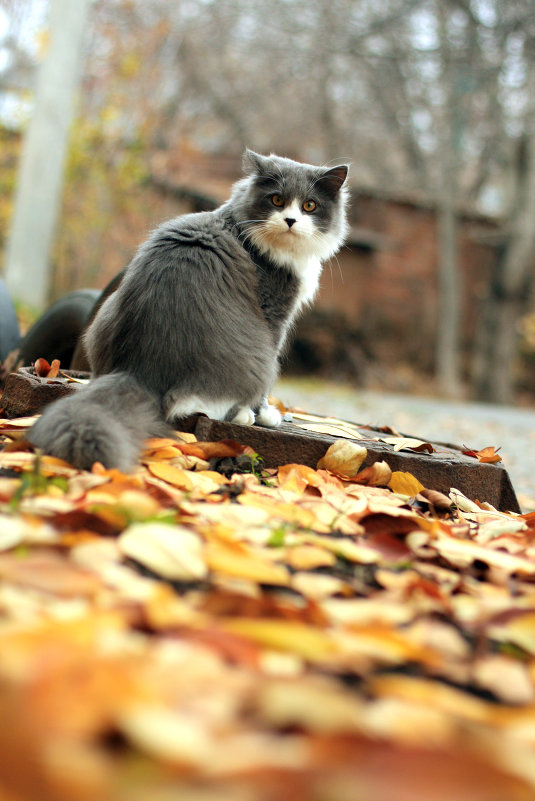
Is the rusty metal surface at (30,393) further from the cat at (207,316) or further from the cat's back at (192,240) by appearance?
the cat's back at (192,240)

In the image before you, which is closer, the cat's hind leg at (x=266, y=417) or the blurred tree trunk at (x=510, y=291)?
the cat's hind leg at (x=266, y=417)

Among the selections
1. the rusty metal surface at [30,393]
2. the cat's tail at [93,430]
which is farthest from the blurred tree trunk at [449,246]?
the cat's tail at [93,430]

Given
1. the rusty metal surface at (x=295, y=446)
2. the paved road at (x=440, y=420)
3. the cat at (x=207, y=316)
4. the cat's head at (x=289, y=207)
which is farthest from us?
the paved road at (x=440, y=420)

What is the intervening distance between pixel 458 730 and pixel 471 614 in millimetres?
422

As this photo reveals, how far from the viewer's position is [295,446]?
8.38ft

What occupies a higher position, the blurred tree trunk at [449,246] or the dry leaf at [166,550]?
the blurred tree trunk at [449,246]

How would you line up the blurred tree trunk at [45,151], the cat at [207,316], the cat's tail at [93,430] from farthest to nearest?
the blurred tree trunk at [45,151] → the cat at [207,316] → the cat's tail at [93,430]

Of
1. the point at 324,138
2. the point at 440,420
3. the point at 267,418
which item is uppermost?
the point at 324,138

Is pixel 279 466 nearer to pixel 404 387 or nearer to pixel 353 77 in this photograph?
pixel 404 387

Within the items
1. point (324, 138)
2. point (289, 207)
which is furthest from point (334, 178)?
point (324, 138)

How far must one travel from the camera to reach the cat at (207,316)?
2.36 meters

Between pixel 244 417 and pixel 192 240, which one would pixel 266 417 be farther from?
pixel 192 240

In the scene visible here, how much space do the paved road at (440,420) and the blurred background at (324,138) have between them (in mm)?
1934

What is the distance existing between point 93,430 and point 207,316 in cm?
70
